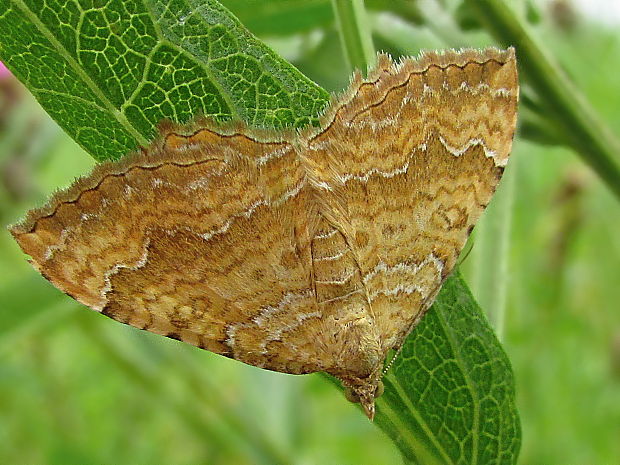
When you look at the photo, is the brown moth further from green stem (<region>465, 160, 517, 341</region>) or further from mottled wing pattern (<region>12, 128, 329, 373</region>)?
green stem (<region>465, 160, 517, 341</region>)

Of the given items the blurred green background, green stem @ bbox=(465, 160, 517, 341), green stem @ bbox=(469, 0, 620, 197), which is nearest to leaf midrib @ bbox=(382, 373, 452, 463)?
green stem @ bbox=(465, 160, 517, 341)

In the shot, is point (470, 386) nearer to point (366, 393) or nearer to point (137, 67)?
point (366, 393)

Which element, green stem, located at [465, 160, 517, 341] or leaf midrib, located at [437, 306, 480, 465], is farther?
green stem, located at [465, 160, 517, 341]

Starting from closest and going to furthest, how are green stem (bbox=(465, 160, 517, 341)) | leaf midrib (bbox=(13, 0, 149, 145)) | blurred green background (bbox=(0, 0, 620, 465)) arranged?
leaf midrib (bbox=(13, 0, 149, 145))
green stem (bbox=(465, 160, 517, 341))
blurred green background (bbox=(0, 0, 620, 465))

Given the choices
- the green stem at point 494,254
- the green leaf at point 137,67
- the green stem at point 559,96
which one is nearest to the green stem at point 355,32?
the green leaf at point 137,67

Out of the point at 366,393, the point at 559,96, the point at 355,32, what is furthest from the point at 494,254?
the point at 355,32

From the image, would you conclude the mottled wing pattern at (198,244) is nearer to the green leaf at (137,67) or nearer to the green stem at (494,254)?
the green leaf at (137,67)
